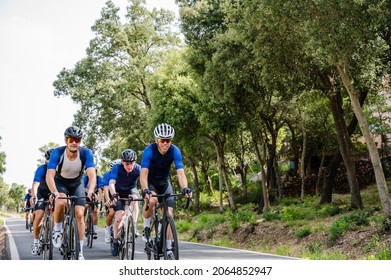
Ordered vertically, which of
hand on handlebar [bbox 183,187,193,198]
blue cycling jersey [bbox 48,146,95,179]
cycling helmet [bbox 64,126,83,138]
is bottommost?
hand on handlebar [bbox 183,187,193,198]

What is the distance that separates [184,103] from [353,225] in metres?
16.3

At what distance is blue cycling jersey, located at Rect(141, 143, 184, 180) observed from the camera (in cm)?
861

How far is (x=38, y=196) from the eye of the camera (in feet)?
36.2

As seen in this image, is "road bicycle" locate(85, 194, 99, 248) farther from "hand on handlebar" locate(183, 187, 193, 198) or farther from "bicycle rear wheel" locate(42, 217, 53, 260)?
"hand on handlebar" locate(183, 187, 193, 198)

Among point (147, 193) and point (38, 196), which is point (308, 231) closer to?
point (38, 196)

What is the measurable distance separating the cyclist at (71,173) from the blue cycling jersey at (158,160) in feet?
2.99

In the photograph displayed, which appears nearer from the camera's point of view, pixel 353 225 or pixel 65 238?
pixel 65 238

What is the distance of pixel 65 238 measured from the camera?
9320mm

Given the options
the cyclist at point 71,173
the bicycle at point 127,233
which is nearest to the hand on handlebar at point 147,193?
the cyclist at point 71,173

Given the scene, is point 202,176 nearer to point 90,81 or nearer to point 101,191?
point 90,81

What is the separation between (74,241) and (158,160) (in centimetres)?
190

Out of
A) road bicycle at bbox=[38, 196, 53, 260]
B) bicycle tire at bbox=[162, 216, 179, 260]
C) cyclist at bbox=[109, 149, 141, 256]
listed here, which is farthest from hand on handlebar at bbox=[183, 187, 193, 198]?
cyclist at bbox=[109, 149, 141, 256]

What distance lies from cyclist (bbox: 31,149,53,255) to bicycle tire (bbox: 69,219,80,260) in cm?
160

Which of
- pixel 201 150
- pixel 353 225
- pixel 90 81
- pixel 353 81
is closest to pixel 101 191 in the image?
pixel 353 225
